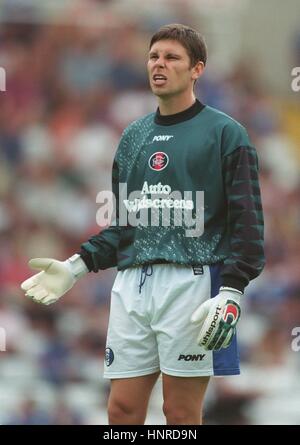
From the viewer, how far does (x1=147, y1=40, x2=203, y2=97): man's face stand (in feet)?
13.5

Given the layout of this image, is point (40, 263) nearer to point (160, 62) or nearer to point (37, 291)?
point (37, 291)

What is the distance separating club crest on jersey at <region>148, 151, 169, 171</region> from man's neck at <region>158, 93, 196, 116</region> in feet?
0.60

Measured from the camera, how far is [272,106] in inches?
398

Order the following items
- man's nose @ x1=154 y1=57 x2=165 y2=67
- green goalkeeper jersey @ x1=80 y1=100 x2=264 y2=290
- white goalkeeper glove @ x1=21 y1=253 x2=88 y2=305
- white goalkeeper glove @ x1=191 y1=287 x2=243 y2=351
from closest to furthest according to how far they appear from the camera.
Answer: white goalkeeper glove @ x1=191 y1=287 x2=243 y2=351
green goalkeeper jersey @ x1=80 y1=100 x2=264 y2=290
man's nose @ x1=154 y1=57 x2=165 y2=67
white goalkeeper glove @ x1=21 y1=253 x2=88 y2=305

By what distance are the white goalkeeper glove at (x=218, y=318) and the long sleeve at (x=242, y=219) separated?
1.9 inches

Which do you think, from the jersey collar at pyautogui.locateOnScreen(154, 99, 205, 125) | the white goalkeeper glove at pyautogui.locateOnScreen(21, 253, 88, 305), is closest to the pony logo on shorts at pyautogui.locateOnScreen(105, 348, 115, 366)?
the white goalkeeper glove at pyautogui.locateOnScreen(21, 253, 88, 305)

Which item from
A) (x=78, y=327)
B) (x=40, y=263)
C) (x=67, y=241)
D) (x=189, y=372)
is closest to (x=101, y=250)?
(x=40, y=263)

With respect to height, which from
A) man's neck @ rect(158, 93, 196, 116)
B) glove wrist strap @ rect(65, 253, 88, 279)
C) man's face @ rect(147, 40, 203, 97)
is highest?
man's face @ rect(147, 40, 203, 97)

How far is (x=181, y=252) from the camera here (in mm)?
4043

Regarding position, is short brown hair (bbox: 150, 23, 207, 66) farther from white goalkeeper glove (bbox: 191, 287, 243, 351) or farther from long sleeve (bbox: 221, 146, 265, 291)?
white goalkeeper glove (bbox: 191, 287, 243, 351)

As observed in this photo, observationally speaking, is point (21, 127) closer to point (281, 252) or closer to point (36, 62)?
point (36, 62)

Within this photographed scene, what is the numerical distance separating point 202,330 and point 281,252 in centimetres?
511

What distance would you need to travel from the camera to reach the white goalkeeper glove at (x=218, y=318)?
151 inches
